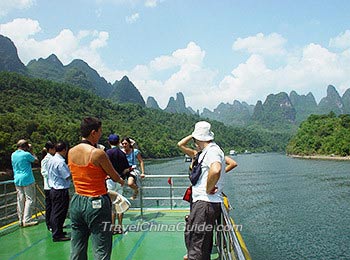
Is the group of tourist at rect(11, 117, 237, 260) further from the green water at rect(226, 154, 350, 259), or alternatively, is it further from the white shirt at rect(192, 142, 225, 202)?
the green water at rect(226, 154, 350, 259)

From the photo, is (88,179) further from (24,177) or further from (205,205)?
(24,177)

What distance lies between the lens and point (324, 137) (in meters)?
73.5

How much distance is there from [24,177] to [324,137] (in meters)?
76.8

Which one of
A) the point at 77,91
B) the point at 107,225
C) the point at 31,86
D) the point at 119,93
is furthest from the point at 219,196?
the point at 119,93

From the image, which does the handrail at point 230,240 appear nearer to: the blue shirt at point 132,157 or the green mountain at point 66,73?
the blue shirt at point 132,157

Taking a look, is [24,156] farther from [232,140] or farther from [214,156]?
[232,140]

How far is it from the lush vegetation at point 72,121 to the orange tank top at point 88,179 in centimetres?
3657

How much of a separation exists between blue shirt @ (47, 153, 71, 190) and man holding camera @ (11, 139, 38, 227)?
0.78 metres

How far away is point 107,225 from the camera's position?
2.50 meters

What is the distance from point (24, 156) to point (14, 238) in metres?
1.20

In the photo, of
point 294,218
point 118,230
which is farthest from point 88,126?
point 294,218

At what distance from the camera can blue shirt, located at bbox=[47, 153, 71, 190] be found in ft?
14.7

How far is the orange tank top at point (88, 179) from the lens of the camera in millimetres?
2504

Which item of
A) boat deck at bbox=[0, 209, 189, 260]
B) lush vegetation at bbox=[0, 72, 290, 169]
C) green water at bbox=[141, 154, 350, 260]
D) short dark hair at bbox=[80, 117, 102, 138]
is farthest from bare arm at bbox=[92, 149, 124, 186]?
lush vegetation at bbox=[0, 72, 290, 169]
